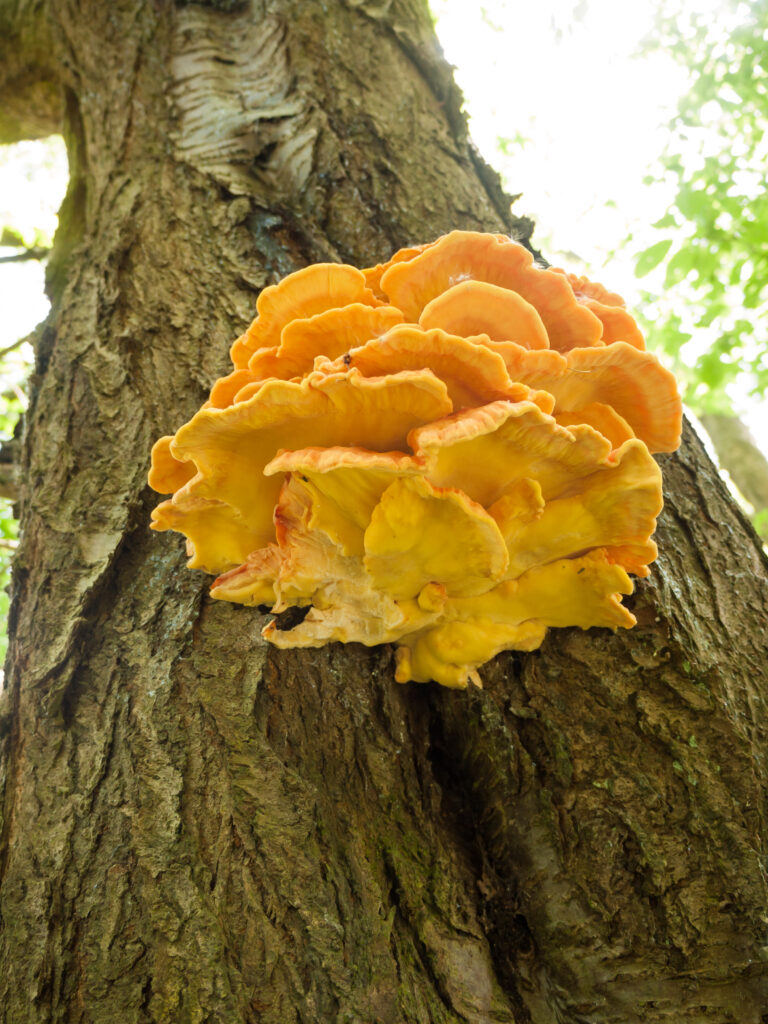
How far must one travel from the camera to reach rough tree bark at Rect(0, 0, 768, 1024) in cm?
153

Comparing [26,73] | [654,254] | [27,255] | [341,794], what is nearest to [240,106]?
[27,255]

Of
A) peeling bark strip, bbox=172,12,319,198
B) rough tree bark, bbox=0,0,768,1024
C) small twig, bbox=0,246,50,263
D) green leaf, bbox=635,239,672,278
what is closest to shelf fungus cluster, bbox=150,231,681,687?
rough tree bark, bbox=0,0,768,1024

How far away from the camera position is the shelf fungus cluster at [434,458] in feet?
4.37

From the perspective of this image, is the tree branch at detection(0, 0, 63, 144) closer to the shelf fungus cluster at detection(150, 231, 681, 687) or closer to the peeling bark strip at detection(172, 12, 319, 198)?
the peeling bark strip at detection(172, 12, 319, 198)

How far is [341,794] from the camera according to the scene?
1.76 meters

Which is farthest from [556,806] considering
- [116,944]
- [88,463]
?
[88,463]

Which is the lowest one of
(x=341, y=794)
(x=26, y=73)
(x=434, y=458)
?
(x=341, y=794)

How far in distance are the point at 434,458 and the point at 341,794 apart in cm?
102

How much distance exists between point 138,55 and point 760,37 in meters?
4.62

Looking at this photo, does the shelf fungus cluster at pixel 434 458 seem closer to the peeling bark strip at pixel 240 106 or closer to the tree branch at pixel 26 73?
the peeling bark strip at pixel 240 106

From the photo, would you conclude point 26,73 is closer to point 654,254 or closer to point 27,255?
point 27,255

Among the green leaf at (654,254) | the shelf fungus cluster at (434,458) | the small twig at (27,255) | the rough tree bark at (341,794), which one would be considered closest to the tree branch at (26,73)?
the small twig at (27,255)

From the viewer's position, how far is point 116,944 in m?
1.52

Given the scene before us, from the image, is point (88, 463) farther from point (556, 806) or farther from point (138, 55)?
point (138, 55)
